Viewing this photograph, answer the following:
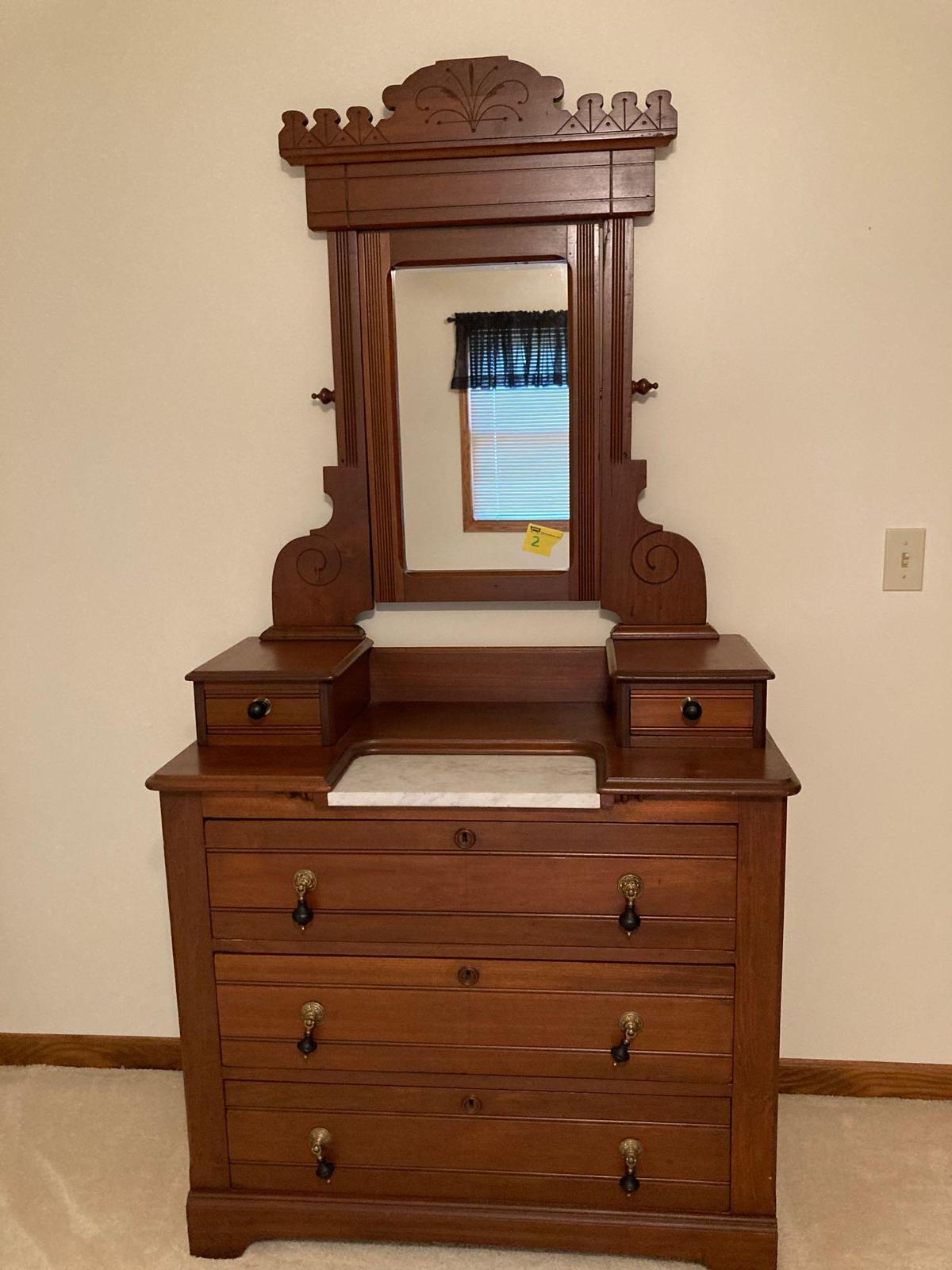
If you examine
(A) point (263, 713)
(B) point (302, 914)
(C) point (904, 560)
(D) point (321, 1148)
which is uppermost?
(C) point (904, 560)

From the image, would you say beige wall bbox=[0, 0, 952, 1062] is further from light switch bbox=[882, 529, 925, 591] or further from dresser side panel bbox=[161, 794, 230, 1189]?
dresser side panel bbox=[161, 794, 230, 1189]

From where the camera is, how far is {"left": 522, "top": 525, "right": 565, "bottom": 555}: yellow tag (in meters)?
1.94

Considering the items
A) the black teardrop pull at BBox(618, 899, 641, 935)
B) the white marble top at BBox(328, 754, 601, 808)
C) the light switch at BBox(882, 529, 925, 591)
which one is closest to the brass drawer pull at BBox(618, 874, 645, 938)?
the black teardrop pull at BBox(618, 899, 641, 935)

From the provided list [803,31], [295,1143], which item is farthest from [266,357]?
[295,1143]

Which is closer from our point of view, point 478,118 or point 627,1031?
point 627,1031

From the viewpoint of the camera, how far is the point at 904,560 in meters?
1.94

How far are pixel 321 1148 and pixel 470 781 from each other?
2.26ft

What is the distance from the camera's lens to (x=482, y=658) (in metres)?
1.99

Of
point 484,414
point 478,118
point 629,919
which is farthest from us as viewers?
point 484,414

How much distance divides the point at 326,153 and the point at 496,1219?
189cm

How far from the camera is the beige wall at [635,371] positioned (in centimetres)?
182

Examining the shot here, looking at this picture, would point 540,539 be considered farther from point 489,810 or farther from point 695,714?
point 489,810

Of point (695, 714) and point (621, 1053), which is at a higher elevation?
point (695, 714)

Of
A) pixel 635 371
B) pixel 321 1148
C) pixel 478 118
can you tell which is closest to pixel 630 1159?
pixel 321 1148
